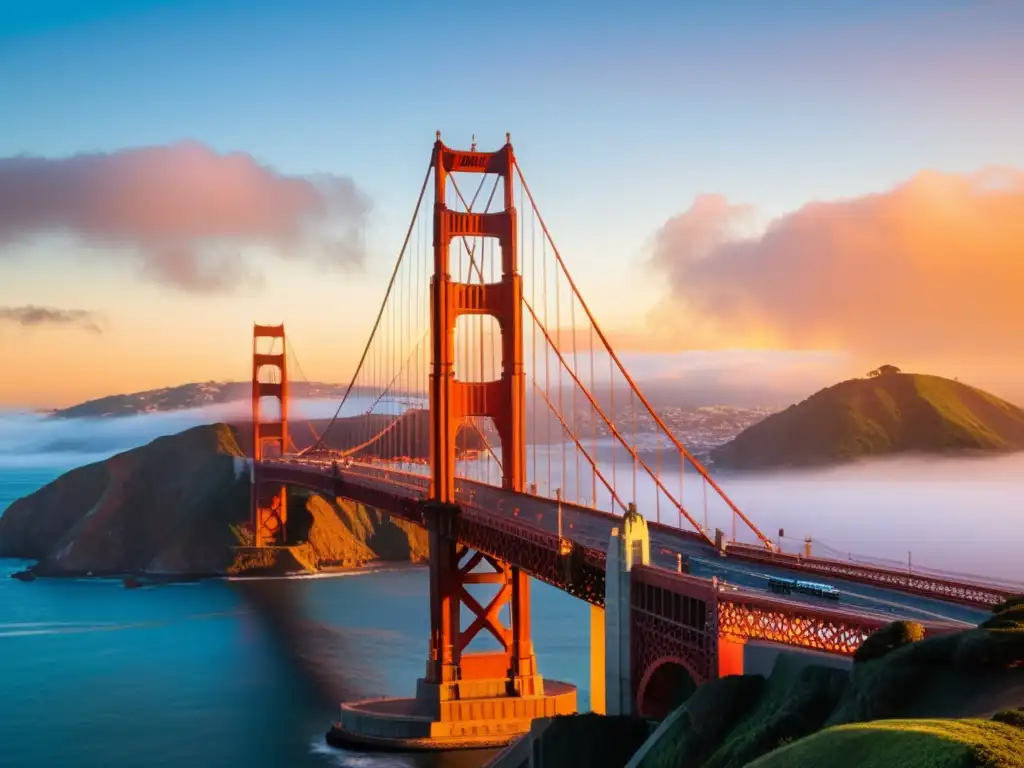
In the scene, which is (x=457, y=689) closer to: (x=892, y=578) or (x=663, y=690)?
(x=663, y=690)

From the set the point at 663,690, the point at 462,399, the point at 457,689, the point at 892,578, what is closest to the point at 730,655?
the point at 663,690

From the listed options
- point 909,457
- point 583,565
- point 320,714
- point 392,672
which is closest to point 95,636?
point 392,672

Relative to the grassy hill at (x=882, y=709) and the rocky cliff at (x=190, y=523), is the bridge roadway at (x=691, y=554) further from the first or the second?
the rocky cliff at (x=190, y=523)

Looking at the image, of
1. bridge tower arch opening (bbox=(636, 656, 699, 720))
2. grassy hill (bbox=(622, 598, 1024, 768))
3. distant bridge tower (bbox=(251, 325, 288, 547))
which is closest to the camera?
grassy hill (bbox=(622, 598, 1024, 768))

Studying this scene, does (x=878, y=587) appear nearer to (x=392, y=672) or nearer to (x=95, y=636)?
(x=392, y=672)

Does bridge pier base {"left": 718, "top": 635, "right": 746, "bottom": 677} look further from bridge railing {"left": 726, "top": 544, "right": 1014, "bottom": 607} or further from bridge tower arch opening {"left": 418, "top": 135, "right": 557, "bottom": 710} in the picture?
bridge tower arch opening {"left": 418, "top": 135, "right": 557, "bottom": 710}

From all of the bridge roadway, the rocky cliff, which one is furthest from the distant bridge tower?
the bridge roadway
